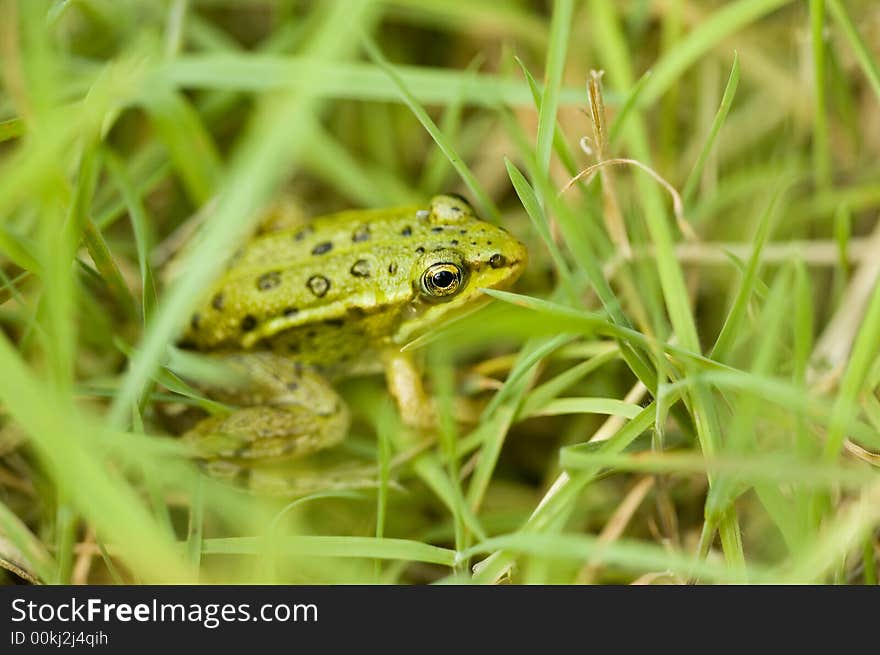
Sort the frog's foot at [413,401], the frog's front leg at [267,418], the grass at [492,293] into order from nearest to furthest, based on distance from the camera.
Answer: the grass at [492,293]
the frog's front leg at [267,418]
the frog's foot at [413,401]

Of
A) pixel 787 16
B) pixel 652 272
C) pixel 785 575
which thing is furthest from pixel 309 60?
pixel 787 16

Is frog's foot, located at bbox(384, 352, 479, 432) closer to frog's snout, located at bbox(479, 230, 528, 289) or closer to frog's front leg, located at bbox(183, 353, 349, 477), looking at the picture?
frog's front leg, located at bbox(183, 353, 349, 477)

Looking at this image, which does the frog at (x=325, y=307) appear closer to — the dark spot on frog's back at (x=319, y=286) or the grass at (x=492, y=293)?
the dark spot on frog's back at (x=319, y=286)

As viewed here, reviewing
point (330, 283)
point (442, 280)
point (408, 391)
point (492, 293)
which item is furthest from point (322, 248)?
point (492, 293)

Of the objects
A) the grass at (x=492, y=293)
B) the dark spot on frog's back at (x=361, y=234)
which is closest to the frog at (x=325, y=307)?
the dark spot on frog's back at (x=361, y=234)

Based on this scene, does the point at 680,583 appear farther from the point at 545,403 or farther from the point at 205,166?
the point at 205,166

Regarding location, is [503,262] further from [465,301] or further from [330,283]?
[330,283]

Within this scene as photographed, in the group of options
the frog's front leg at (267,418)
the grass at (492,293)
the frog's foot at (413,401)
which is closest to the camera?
the grass at (492,293)
